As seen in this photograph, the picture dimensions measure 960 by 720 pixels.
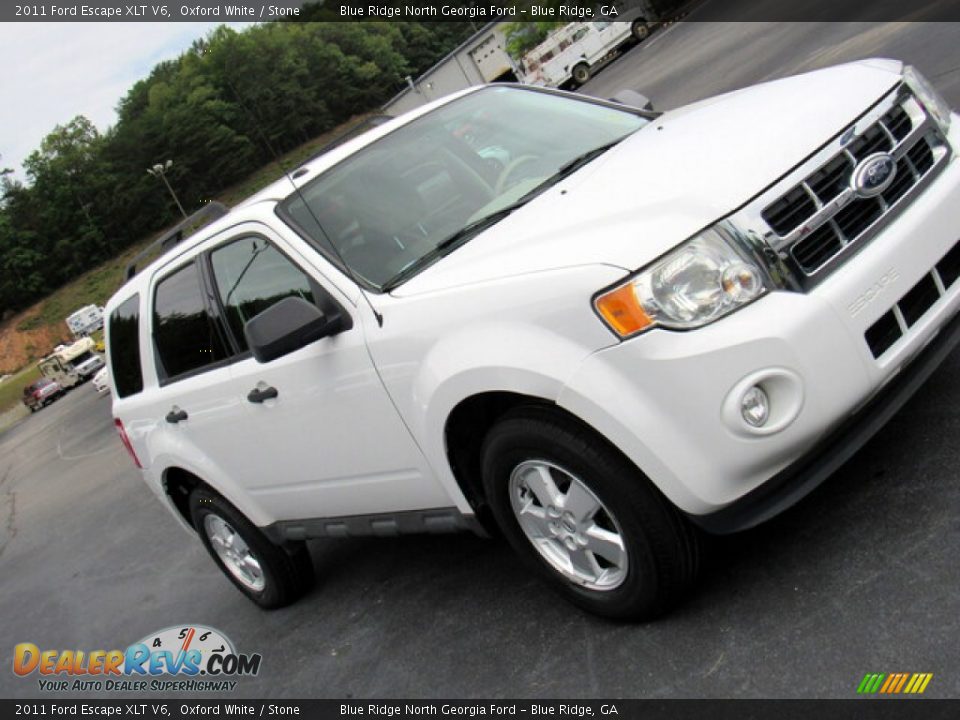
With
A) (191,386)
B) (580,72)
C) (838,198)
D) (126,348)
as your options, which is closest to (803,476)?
(838,198)

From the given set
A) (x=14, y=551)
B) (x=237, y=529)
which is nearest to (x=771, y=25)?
(x=14, y=551)

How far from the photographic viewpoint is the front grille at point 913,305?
3.00 m

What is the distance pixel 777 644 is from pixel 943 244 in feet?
4.55

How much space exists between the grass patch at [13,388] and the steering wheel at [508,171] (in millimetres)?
56345

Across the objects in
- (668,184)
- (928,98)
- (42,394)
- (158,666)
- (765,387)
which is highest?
(668,184)

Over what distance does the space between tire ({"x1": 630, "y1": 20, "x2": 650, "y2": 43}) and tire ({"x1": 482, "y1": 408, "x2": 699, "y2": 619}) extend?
41444 millimetres

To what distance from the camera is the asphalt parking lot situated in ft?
9.87

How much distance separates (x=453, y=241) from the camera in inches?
150

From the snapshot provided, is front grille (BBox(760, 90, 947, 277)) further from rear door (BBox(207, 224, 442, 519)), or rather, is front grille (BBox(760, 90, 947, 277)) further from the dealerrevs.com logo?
the dealerrevs.com logo

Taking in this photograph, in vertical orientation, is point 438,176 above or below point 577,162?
above

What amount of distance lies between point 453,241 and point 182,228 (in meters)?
2.05

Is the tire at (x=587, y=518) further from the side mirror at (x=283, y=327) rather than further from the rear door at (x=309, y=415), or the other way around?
the side mirror at (x=283, y=327)

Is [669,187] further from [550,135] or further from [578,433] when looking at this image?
[550,135]
